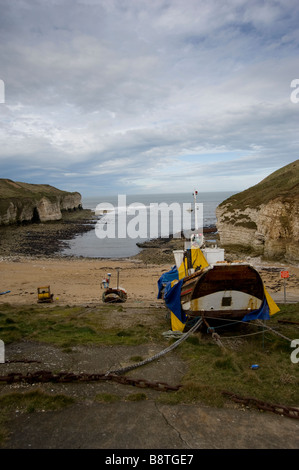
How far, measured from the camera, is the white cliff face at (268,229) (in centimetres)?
3262

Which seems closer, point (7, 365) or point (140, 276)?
point (7, 365)

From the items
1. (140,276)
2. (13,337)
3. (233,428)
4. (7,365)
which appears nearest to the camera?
(233,428)

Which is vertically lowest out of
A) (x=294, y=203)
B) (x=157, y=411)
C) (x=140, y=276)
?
(x=140, y=276)

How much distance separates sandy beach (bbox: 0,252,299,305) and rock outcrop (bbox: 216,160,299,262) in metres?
2.23

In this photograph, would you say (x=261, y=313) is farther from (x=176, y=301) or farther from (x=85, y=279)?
(x=85, y=279)

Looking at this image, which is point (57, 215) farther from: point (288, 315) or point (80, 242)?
point (288, 315)

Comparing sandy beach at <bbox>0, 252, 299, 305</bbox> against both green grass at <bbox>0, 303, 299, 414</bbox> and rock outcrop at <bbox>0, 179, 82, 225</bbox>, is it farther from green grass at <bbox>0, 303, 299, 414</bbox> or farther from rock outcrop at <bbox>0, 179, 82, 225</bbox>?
rock outcrop at <bbox>0, 179, 82, 225</bbox>

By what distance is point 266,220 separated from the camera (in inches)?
1391

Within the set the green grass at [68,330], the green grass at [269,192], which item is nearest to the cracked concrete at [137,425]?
the green grass at [68,330]

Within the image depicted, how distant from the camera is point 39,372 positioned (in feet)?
23.7

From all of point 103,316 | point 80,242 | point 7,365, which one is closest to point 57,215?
point 80,242

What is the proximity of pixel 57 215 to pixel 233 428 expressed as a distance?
97485mm

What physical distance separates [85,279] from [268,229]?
21.9 metres

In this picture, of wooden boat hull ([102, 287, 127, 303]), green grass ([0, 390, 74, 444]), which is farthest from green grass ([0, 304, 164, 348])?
wooden boat hull ([102, 287, 127, 303])
